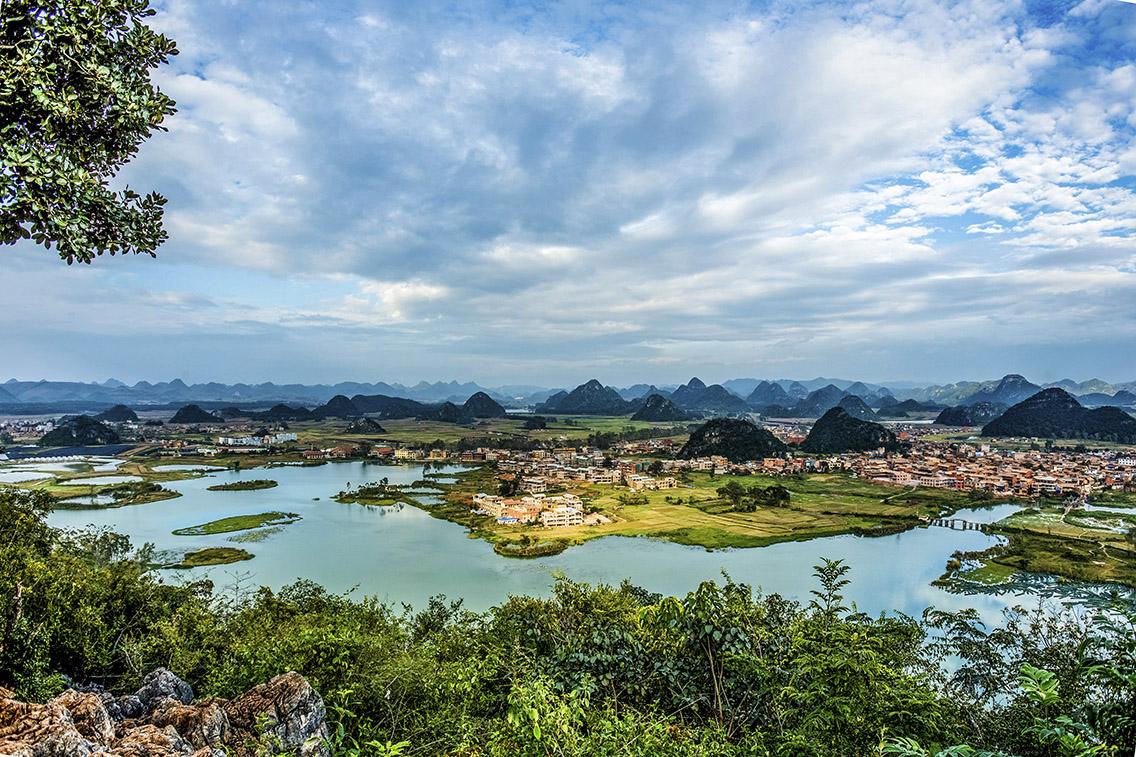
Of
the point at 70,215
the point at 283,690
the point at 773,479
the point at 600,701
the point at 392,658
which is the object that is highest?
the point at 70,215

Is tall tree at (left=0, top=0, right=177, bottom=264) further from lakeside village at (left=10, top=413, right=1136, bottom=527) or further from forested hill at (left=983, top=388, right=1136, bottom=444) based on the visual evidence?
forested hill at (left=983, top=388, right=1136, bottom=444)

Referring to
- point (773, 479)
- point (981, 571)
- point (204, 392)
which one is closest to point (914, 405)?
point (773, 479)

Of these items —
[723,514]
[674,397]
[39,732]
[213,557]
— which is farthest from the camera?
[674,397]

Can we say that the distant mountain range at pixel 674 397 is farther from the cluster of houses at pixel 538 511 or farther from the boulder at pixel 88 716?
the boulder at pixel 88 716

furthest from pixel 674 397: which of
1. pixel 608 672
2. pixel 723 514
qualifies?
pixel 608 672

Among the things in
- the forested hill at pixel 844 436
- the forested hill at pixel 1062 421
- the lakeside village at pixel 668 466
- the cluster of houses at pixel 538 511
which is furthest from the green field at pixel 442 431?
the forested hill at pixel 1062 421

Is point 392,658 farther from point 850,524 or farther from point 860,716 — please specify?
point 850,524

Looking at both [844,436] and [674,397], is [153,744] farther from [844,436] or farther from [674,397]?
[674,397]

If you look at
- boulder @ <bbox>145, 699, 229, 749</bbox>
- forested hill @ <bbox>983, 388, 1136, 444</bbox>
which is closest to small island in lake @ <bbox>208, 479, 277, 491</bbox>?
boulder @ <bbox>145, 699, 229, 749</bbox>
